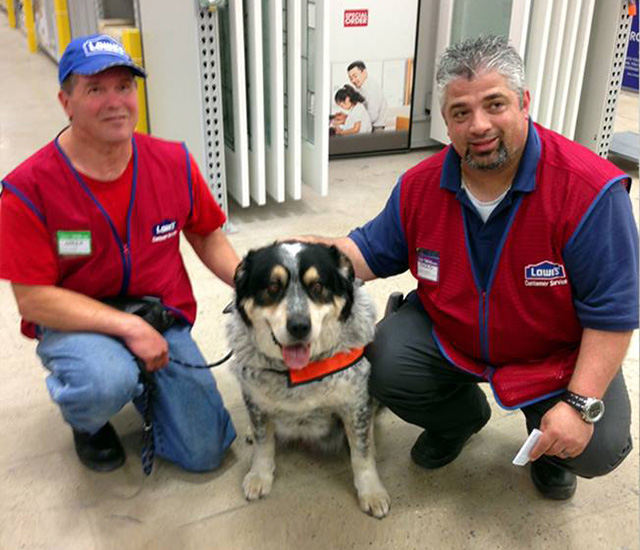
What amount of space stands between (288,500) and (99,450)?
54 cm

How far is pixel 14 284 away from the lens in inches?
60.0

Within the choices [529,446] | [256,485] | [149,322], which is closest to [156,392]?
[149,322]

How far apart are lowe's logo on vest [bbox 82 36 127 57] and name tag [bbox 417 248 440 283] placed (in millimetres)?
848

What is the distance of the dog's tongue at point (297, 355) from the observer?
59.5 inches

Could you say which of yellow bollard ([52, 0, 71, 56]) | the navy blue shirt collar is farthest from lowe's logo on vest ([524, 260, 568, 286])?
yellow bollard ([52, 0, 71, 56])

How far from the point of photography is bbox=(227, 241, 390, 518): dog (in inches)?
57.4

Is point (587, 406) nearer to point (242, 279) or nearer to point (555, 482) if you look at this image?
point (555, 482)

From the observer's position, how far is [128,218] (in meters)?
1.61

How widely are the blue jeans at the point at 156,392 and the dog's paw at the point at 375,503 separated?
16.6 inches

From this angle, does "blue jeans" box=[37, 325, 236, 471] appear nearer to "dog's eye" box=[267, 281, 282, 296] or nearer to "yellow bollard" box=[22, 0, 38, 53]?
"dog's eye" box=[267, 281, 282, 296]

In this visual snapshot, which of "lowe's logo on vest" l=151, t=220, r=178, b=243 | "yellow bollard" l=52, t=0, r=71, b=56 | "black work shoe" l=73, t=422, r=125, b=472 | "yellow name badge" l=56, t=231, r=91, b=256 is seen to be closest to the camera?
"yellow name badge" l=56, t=231, r=91, b=256

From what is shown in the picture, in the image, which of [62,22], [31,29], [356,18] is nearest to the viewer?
[356,18]

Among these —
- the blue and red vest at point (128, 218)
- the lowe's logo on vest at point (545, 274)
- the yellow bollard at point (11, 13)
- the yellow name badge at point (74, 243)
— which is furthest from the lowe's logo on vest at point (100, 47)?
the yellow bollard at point (11, 13)

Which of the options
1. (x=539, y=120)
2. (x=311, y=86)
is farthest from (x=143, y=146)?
(x=539, y=120)
